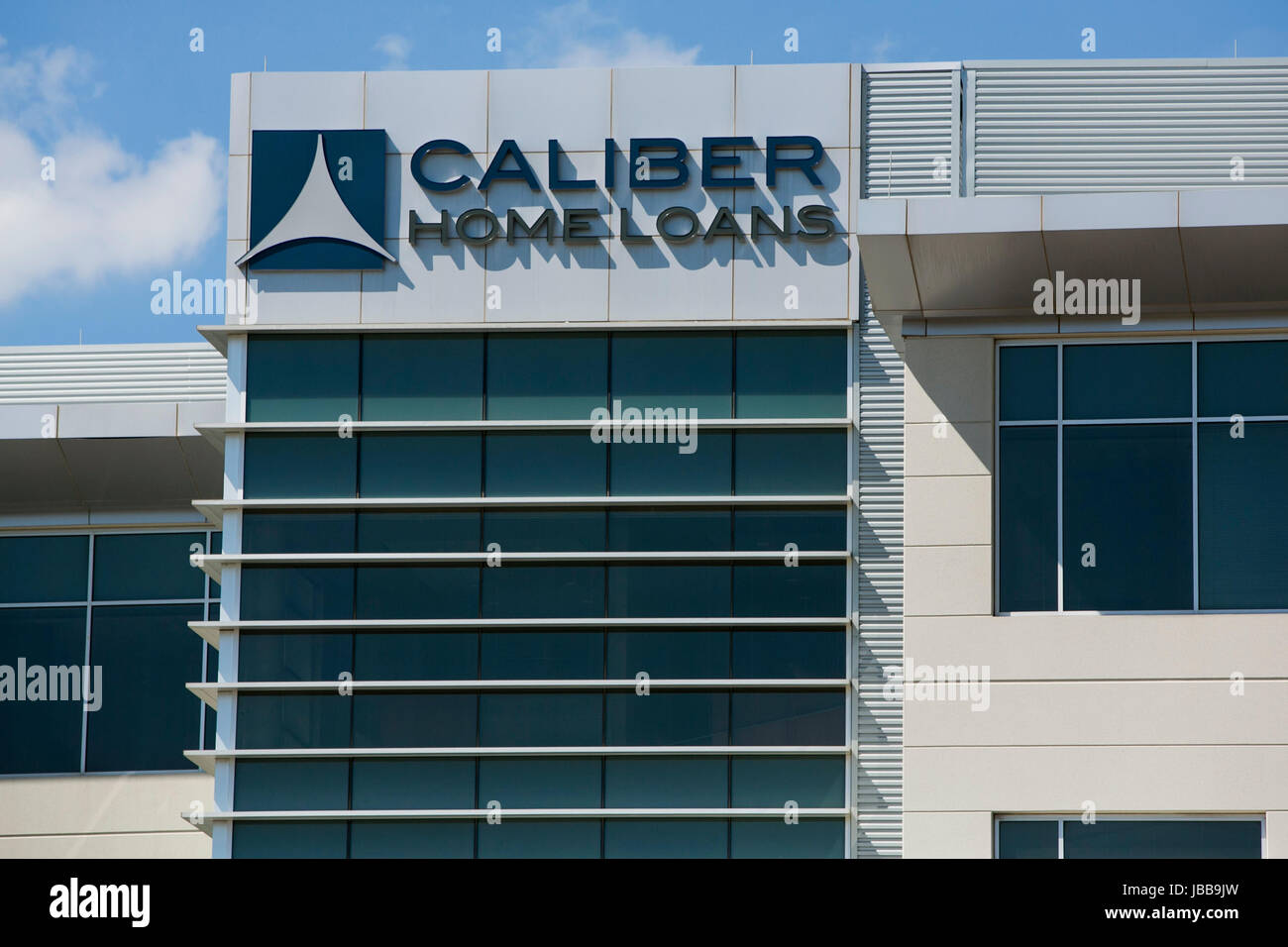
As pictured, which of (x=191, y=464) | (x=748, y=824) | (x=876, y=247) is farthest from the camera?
(x=191, y=464)

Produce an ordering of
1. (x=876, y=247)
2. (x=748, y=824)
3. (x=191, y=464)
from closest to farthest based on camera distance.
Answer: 1. (x=876, y=247)
2. (x=748, y=824)
3. (x=191, y=464)

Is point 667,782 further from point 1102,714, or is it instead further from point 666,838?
point 1102,714

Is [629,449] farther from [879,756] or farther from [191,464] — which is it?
[191,464]

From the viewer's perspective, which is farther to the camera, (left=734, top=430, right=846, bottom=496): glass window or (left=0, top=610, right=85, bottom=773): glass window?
(left=0, top=610, right=85, bottom=773): glass window

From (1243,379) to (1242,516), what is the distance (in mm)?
1344

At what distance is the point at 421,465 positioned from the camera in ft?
69.5

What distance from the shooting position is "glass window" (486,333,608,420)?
2111 cm

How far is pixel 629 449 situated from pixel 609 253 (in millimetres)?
2306

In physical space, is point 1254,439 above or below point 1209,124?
below

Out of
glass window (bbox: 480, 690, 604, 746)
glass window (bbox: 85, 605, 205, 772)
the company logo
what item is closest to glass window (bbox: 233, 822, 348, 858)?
glass window (bbox: 480, 690, 604, 746)

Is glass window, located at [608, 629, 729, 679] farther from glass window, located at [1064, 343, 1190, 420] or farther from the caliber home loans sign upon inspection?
glass window, located at [1064, 343, 1190, 420]

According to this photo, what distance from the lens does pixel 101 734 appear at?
2428cm

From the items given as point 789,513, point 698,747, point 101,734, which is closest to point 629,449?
point 789,513

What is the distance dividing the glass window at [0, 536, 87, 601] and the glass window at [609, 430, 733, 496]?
6978 millimetres
